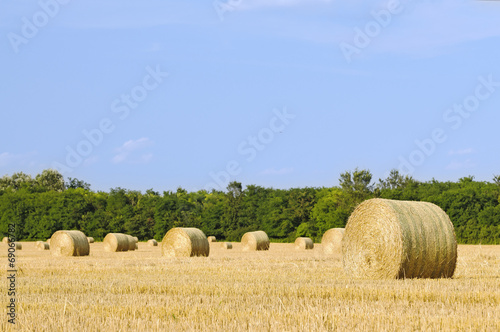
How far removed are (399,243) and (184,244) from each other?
1306 centimetres

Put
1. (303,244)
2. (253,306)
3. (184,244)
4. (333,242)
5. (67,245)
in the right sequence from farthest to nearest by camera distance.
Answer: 1. (303,244)
2. (333,242)
3. (67,245)
4. (184,244)
5. (253,306)

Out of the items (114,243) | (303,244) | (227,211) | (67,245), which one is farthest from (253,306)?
(227,211)

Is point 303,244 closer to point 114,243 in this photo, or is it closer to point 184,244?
point 114,243

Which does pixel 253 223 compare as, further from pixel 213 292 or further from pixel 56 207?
pixel 213 292

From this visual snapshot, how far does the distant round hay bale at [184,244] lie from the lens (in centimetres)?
2581

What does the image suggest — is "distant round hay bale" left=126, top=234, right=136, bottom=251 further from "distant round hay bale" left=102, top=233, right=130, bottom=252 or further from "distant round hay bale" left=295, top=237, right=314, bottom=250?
"distant round hay bale" left=295, top=237, right=314, bottom=250

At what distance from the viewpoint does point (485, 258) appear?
21438mm

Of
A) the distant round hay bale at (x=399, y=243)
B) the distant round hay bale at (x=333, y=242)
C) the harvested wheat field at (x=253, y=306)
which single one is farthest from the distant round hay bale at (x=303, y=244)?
the harvested wheat field at (x=253, y=306)

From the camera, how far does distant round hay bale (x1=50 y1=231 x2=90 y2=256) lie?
28.7m

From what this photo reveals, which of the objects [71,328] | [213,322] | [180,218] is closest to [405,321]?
[213,322]

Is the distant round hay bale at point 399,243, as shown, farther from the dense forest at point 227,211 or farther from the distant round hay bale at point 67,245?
the dense forest at point 227,211

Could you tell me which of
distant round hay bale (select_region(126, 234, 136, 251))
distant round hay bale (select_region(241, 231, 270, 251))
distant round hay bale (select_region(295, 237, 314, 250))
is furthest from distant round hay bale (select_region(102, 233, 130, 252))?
distant round hay bale (select_region(295, 237, 314, 250))

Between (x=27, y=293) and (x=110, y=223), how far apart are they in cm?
5844

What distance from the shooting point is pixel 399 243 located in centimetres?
1421
